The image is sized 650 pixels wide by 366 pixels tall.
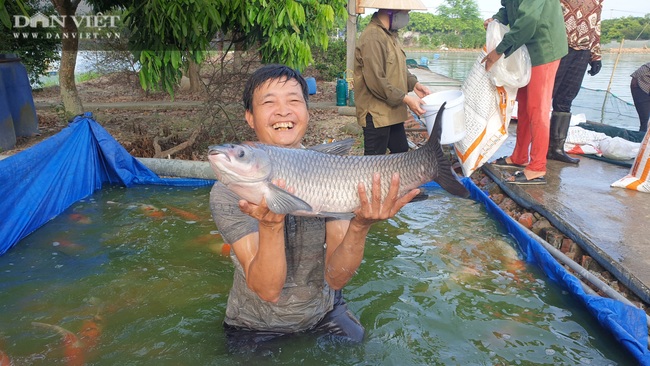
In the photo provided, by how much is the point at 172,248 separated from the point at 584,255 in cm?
393

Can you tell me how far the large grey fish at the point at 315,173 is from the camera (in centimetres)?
192

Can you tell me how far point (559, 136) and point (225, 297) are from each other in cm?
492

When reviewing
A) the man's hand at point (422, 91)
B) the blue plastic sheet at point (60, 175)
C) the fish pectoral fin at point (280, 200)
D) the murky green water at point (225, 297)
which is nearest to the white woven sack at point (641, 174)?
the murky green water at point (225, 297)

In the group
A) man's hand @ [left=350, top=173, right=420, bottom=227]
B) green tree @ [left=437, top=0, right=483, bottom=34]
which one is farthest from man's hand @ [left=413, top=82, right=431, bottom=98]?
green tree @ [left=437, top=0, right=483, bottom=34]

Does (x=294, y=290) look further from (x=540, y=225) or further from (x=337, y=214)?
(x=540, y=225)

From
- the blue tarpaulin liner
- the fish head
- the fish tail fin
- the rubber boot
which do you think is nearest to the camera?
the fish head

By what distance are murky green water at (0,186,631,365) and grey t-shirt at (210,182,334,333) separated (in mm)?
203

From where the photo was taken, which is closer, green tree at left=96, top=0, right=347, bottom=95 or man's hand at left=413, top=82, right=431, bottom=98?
man's hand at left=413, top=82, right=431, bottom=98

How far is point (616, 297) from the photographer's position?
327cm

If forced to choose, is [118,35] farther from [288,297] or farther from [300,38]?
[288,297]

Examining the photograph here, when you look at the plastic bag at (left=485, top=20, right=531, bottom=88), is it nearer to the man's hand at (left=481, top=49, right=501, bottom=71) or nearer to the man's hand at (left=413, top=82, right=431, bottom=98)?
the man's hand at (left=481, top=49, right=501, bottom=71)

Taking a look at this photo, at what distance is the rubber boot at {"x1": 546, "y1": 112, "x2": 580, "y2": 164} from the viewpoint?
20.4ft

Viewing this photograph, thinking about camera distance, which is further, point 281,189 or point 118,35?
point 118,35

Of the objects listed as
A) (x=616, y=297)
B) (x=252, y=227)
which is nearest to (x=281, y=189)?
(x=252, y=227)
